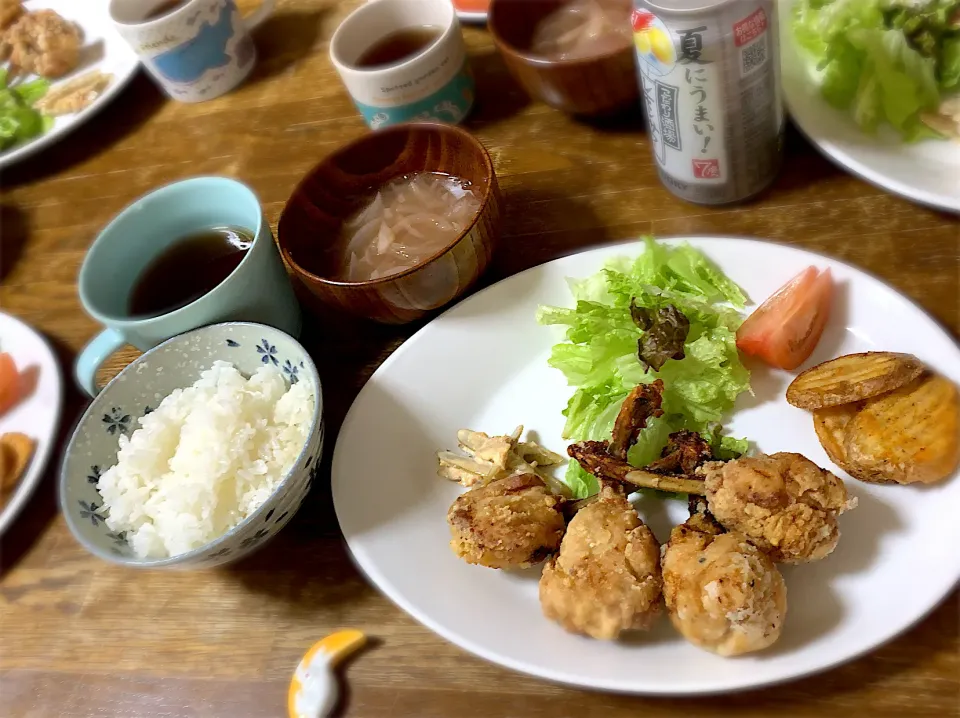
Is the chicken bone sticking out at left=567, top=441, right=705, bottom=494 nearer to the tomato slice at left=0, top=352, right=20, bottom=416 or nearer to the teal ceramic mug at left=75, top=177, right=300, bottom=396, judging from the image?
the teal ceramic mug at left=75, top=177, right=300, bottom=396

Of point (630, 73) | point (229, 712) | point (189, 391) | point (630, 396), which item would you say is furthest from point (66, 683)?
point (630, 73)

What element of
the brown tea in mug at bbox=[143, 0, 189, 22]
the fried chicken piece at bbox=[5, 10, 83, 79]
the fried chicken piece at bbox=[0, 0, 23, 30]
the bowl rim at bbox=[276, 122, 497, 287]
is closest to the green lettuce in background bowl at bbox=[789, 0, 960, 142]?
the bowl rim at bbox=[276, 122, 497, 287]

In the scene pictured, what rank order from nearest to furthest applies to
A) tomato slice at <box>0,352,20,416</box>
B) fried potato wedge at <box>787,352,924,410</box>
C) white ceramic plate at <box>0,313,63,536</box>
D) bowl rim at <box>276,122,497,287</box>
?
fried potato wedge at <box>787,352,924,410</box>, bowl rim at <box>276,122,497,287</box>, white ceramic plate at <box>0,313,63,536</box>, tomato slice at <box>0,352,20,416</box>

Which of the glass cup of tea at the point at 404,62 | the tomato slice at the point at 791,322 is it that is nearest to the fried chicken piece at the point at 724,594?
the tomato slice at the point at 791,322

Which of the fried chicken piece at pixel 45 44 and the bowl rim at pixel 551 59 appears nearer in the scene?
the bowl rim at pixel 551 59

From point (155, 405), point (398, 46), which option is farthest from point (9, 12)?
point (155, 405)

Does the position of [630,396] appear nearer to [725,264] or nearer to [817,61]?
[725,264]

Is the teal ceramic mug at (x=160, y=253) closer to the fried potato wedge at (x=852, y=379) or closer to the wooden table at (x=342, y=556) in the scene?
the wooden table at (x=342, y=556)
